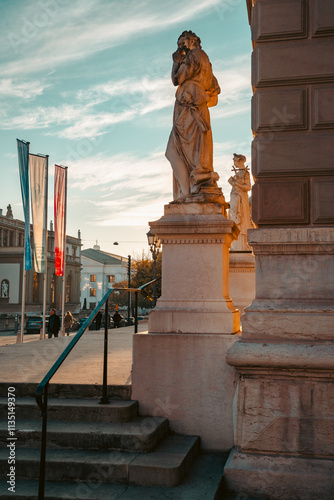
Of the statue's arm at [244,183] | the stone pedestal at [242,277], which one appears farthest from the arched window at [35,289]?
the stone pedestal at [242,277]

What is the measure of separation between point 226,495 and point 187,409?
1174mm

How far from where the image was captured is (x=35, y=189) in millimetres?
21656

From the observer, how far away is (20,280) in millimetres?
78188

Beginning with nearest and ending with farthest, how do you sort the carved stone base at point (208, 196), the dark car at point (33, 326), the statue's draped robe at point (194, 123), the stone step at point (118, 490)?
the stone step at point (118, 490)
the carved stone base at point (208, 196)
the statue's draped robe at point (194, 123)
the dark car at point (33, 326)

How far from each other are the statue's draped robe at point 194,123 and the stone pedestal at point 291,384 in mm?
1742

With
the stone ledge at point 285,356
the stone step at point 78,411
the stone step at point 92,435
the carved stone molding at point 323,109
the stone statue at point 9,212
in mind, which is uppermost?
the stone statue at point 9,212

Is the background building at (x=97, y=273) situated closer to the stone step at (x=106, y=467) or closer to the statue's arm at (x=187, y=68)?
the statue's arm at (x=187, y=68)

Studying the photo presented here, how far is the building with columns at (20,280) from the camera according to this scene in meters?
77.1

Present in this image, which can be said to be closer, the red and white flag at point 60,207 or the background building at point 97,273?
the red and white flag at point 60,207

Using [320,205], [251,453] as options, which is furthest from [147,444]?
[320,205]

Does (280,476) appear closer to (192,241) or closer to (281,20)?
(192,241)

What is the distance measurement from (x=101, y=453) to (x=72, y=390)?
1080mm

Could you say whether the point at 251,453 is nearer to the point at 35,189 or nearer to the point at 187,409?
the point at 187,409

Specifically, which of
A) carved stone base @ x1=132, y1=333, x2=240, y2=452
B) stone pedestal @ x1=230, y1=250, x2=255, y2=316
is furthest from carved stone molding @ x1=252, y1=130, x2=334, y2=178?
stone pedestal @ x1=230, y1=250, x2=255, y2=316
